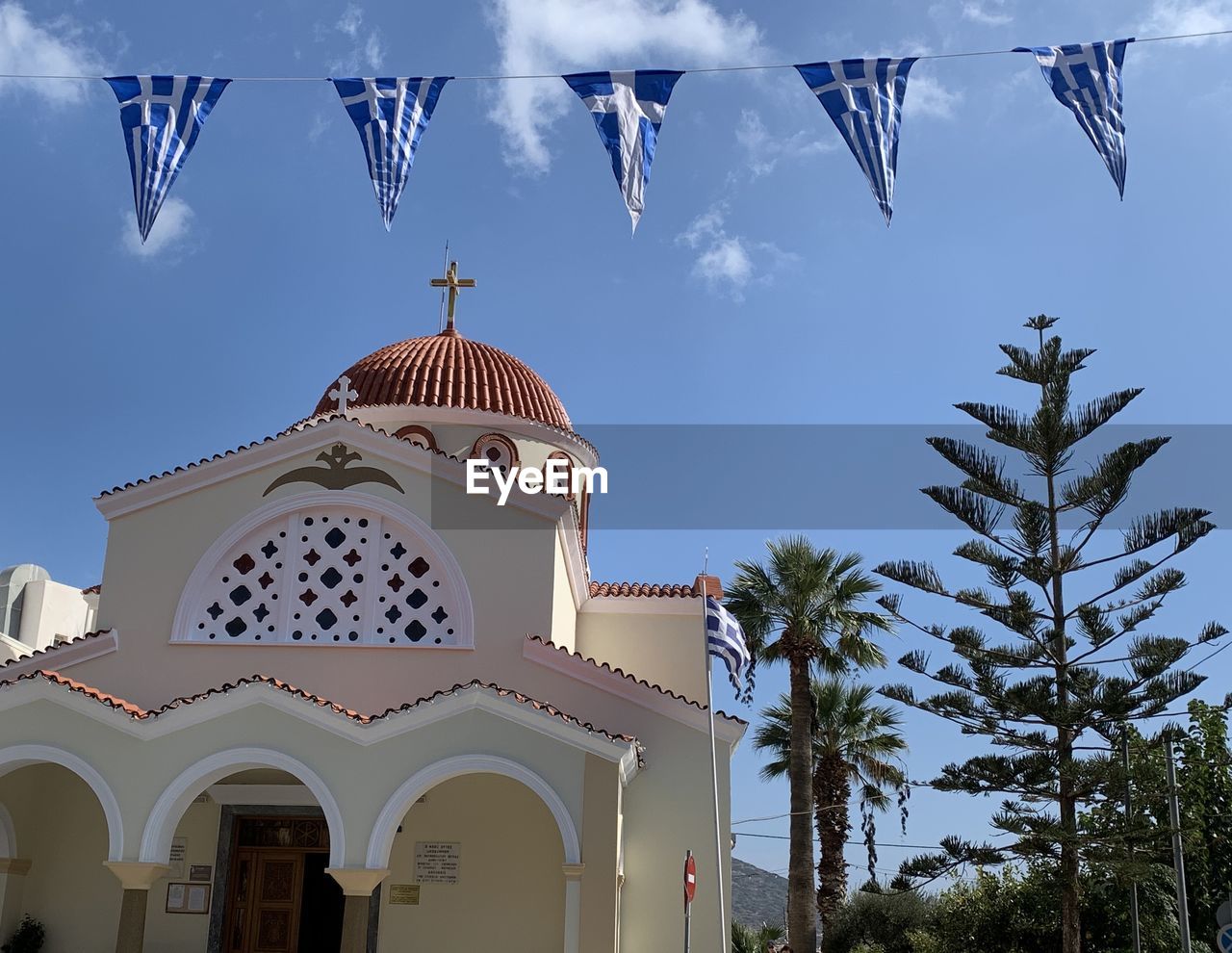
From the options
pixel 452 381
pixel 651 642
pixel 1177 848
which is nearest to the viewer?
pixel 1177 848

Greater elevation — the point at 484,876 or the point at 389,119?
the point at 389,119

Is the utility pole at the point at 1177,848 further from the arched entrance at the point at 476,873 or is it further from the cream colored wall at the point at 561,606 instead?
the cream colored wall at the point at 561,606

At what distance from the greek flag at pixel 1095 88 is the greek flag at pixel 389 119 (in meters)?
5.66

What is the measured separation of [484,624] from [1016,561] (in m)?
6.85

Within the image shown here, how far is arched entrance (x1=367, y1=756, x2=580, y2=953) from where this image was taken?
540 inches

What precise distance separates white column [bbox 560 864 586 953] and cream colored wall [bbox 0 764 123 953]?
589 centimetres

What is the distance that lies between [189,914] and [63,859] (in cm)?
173

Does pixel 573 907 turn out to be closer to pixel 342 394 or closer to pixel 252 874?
pixel 252 874

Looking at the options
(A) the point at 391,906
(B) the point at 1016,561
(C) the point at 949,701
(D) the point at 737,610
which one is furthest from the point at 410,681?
(D) the point at 737,610

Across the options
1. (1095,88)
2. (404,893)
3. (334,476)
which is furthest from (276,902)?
(1095,88)

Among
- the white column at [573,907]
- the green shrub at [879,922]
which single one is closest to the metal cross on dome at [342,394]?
the white column at [573,907]

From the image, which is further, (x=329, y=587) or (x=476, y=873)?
(x=329, y=587)

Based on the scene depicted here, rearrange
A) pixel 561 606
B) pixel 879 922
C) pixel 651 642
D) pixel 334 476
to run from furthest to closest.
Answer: pixel 879 922 < pixel 651 642 < pixel 561 606 < pixel 334 476

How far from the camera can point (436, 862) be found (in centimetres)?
1406
